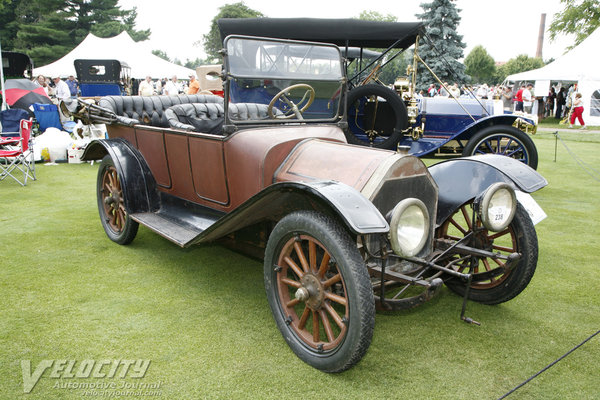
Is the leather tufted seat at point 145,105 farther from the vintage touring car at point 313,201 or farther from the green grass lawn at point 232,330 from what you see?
the green grass lawn at point 232,330

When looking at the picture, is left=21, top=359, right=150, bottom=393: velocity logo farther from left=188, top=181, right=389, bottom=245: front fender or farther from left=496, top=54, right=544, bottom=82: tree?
left=496, top=54, right=544, bottom=82: tree

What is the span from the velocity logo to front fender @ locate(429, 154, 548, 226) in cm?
206

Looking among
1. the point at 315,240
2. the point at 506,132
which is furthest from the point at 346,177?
the point at 506,132

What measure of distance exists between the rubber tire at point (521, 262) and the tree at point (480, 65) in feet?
176

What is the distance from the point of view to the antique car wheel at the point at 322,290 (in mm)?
1971

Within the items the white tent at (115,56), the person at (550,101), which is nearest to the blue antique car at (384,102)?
the white tent at (115,56)

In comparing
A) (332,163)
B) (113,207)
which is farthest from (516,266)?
(113,207)

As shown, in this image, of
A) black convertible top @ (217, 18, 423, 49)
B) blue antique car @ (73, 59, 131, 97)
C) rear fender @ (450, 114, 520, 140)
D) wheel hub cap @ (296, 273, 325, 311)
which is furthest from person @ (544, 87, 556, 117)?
wheel hub cap @ (296, 273, 325, 311)

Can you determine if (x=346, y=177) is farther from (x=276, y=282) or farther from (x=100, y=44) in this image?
(x=100, y=44)

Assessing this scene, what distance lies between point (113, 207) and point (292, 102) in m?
2.05

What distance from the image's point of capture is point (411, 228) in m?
2.21

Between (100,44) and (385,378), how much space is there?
20.8 meters

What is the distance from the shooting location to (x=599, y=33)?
1753cm

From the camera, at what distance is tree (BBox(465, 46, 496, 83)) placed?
51.4 meters
